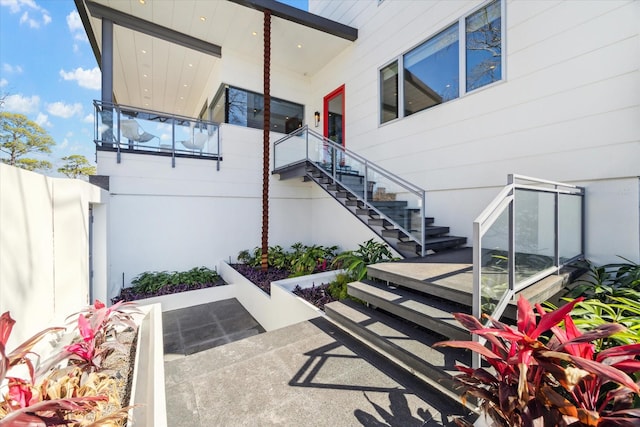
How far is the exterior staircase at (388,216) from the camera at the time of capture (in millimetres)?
4316

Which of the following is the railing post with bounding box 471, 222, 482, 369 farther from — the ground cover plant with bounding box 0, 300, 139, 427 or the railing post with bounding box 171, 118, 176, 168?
the railing post with bounding box 171, 118, 176, 168

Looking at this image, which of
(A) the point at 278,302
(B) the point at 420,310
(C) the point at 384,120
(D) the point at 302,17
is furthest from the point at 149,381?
(D) the point at 302,17

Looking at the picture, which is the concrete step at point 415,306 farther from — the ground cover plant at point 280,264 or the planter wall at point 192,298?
the planter wall at point 192,298

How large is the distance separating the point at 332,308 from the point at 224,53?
784cm

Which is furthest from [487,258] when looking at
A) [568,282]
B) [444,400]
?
[568,282]

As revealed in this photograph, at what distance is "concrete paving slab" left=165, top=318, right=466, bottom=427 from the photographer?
1920 millimetres

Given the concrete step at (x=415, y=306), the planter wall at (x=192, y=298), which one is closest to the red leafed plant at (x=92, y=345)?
the concrete step at (x=415, y=306)

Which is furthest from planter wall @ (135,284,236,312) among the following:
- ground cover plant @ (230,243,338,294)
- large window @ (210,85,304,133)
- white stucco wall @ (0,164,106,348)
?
large window @ (210,85,304,133)

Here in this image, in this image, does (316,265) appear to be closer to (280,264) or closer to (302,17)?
(280,264)

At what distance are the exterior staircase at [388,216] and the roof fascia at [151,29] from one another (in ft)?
17.0

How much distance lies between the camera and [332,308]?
3.49 metres

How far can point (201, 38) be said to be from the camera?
7395 millimetres

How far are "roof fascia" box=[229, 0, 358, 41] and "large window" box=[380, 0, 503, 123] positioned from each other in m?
1.69

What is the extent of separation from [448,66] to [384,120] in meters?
1.76
